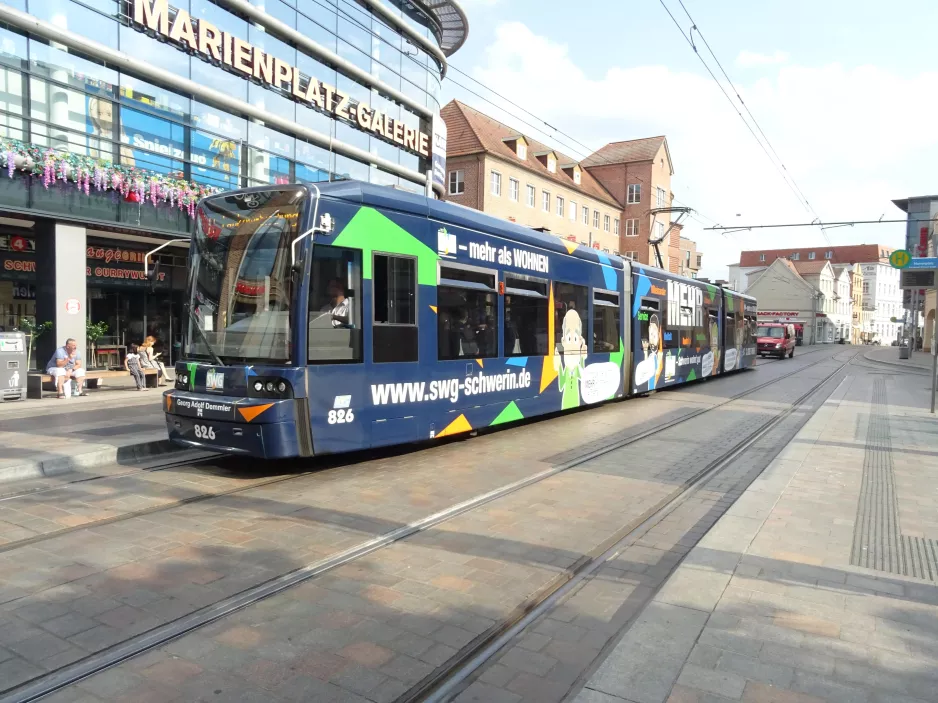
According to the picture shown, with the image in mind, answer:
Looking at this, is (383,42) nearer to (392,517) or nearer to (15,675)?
(392,517)

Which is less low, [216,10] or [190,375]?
[216,10]

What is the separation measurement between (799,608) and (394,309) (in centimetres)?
521

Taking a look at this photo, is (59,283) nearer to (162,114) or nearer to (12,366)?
(12,366)

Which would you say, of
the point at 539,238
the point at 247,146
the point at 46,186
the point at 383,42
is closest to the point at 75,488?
the point at 539,238

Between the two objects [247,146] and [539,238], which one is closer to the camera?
[539,238]

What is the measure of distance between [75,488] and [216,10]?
1647cm

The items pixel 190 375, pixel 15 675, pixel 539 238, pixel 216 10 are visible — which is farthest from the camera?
pixel 216 10

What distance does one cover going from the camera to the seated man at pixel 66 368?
14.7 m

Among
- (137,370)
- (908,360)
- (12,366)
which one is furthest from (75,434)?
(908,360)

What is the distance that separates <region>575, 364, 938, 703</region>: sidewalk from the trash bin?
13.9 meters

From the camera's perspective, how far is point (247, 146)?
66.7 feet

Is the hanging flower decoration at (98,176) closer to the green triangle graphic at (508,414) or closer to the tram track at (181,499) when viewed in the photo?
the tram track at (181,499)

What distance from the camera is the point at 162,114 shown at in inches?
701

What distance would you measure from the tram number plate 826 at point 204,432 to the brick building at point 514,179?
2781 cm
